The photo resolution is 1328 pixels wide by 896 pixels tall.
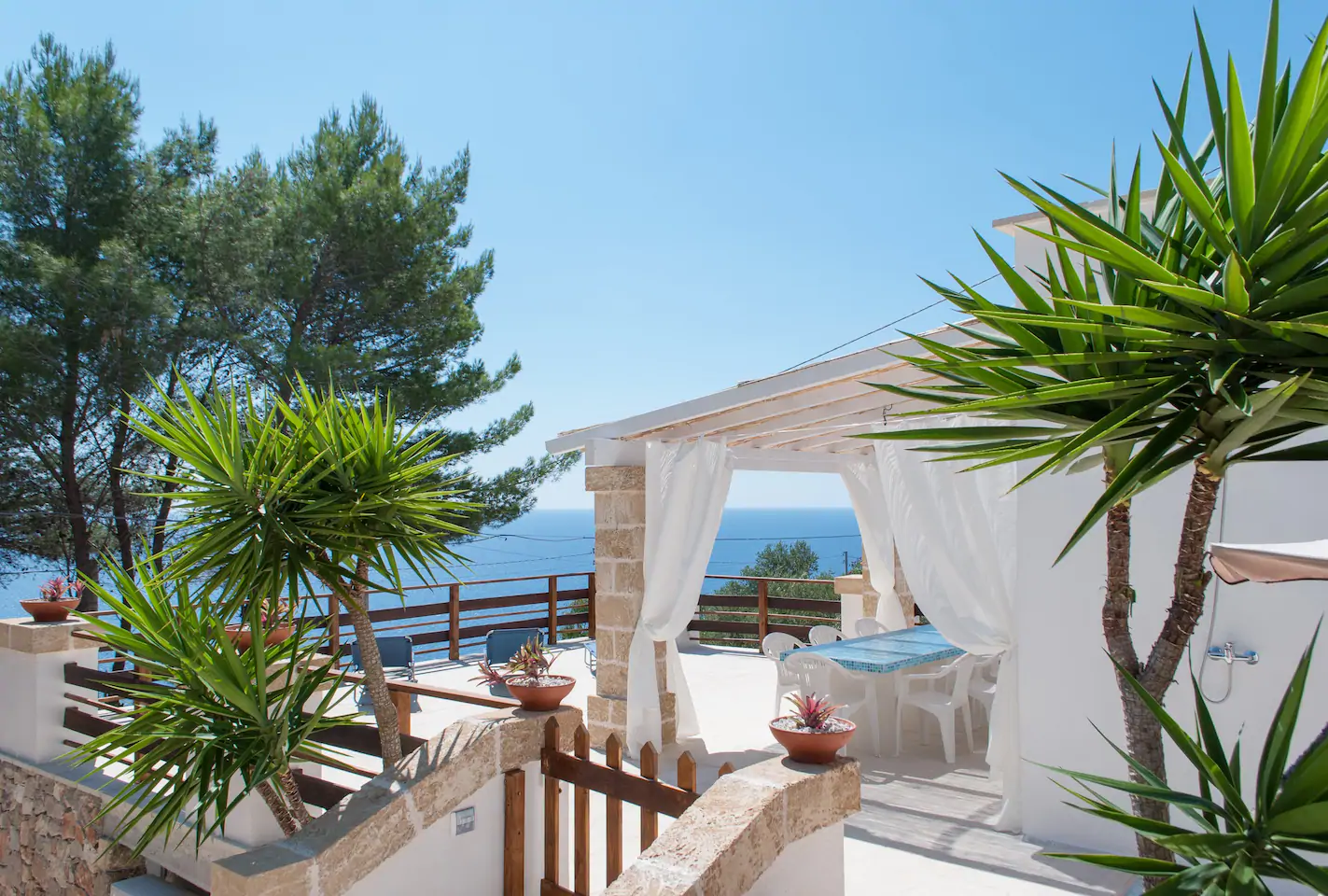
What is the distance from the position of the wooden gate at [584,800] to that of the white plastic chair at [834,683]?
2438mm

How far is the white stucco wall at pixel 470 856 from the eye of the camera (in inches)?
142

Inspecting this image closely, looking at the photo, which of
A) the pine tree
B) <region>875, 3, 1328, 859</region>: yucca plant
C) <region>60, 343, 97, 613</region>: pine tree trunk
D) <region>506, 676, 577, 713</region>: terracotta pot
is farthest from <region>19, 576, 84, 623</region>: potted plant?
<region>875, 3, 1328, 859</region>: yucca plant

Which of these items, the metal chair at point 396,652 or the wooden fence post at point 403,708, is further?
the metal chair at point 396,652

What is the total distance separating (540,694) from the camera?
4.16m

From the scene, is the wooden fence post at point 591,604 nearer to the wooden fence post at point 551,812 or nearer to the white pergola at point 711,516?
the white pergola at point 711,516

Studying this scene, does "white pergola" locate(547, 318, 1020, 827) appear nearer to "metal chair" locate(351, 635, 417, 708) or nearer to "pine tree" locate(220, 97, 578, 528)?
"metal chair" locate(351, 635, 417, 708)

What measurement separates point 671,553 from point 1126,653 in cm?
446

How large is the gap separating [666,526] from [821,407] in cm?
135

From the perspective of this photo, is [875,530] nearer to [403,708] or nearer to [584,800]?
[403,708]

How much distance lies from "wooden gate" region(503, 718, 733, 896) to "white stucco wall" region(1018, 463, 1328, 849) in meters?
1.76

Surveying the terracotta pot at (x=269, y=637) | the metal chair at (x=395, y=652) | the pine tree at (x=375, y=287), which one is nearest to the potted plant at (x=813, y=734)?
the terracotta pot at (x=269, y=637)

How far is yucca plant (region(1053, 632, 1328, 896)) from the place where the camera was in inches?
53.2

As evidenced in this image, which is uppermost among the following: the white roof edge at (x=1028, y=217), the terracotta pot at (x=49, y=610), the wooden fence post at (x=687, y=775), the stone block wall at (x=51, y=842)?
the white roof edge at (x=1028, y=217)

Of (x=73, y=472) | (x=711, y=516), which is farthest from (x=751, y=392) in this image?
(x=73, y=472)
